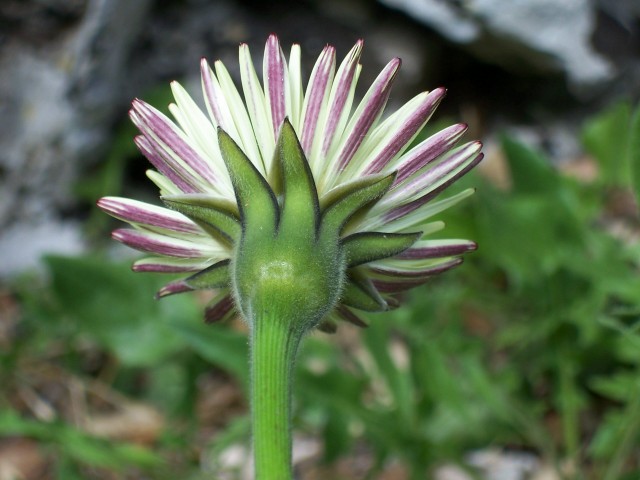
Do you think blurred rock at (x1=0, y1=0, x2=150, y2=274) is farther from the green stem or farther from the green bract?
the green stem

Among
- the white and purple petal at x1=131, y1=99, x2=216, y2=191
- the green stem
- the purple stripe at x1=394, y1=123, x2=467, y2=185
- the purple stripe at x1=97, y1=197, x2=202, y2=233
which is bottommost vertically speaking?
the green stem

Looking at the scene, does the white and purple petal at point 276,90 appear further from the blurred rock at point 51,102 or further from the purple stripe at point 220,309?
the blurred rock at point 51,102

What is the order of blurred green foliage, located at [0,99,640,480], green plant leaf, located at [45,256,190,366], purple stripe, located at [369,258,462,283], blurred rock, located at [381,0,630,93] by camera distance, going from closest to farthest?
1. purple stripe, located at [369,258,462,283]
2. blurred green foliage, located at [0,99,640,480]
3. green plant leaf, located at [45,256,190,366]
4. blurred rock, located at [381,0,630,93]

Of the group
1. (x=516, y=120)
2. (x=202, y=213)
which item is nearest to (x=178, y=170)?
(x=202, y=213)

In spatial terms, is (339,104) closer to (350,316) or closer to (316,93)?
(316,93)

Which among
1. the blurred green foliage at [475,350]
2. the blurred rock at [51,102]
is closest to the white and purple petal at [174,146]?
the blurred green foliage at [475,350]

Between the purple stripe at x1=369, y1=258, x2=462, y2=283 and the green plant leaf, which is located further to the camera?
the green plant leaf

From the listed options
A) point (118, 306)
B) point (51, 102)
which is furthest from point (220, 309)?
point (51, 102)

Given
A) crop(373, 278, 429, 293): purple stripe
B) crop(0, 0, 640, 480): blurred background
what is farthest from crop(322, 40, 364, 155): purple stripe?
crop(0, 0, 640, 480): blurred background
